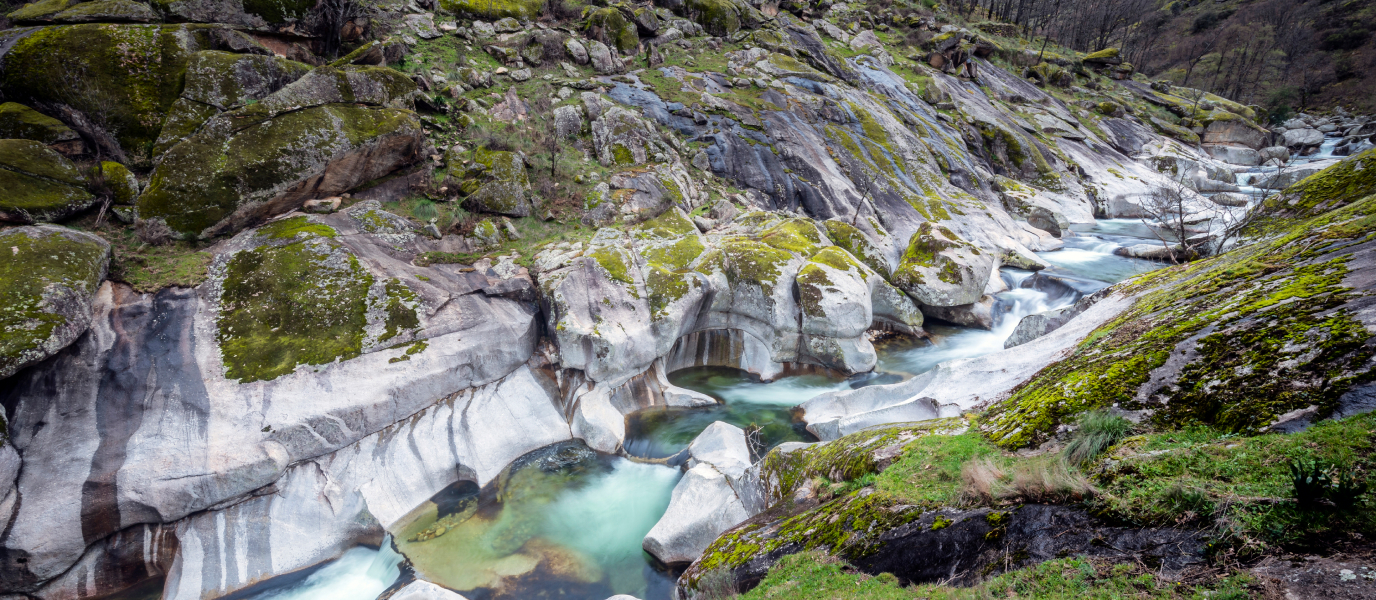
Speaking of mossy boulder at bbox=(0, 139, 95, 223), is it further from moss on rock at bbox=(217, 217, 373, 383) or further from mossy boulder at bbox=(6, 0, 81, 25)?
mossy boulder at bbox=(6, 0, 81, 25)

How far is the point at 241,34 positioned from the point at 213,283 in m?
8.03

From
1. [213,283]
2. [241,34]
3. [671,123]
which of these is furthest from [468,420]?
[671,123]

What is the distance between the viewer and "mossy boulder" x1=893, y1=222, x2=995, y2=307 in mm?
15531

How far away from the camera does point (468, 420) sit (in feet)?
35.1

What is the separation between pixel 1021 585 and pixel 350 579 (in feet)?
33.3

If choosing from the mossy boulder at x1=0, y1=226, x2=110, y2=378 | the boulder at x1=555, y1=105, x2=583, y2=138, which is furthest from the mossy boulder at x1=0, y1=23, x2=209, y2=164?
the boulder at x1=555, y1=105, x2=583, y2=138

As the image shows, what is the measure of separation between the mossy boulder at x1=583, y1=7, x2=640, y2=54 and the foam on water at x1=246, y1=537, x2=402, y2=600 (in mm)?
26137

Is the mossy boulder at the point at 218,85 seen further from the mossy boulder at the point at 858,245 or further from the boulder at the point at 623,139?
the mossy boulder at the point at 858,245

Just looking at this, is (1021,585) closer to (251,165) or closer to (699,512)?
(699,512)

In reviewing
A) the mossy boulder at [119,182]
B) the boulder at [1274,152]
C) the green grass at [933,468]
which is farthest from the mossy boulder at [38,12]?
the boulder at [1274,152]

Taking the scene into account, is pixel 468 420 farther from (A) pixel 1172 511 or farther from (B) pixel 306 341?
(A) pixel 1172 511

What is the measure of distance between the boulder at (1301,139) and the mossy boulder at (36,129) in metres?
65.5

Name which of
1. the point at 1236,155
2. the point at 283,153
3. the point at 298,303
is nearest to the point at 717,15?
the point at 283,153

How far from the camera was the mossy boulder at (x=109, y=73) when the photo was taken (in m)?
11.1
